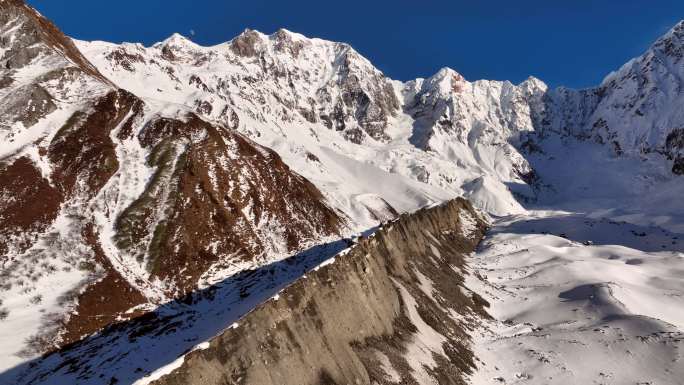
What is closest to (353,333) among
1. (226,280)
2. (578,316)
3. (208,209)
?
(226,280)

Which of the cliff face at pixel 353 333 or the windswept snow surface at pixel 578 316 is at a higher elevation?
the cliff face at pixel 353 333

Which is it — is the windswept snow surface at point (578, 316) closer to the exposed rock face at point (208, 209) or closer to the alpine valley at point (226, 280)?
the alpine valley at point (226, 280)

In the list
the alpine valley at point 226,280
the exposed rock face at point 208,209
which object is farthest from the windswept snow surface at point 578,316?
the exposed rock face at point 208,209

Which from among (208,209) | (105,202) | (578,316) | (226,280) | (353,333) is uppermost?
(105,202)

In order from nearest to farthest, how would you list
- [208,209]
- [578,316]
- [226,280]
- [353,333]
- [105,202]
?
[353,333] < [226,280] < [578,316] < [105,202] < [208,209]

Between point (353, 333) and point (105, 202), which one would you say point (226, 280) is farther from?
point (353, 333)

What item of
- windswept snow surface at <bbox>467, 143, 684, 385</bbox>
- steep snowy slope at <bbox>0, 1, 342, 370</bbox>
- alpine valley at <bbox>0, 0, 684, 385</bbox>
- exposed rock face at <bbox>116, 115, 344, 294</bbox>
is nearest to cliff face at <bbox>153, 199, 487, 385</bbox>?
alpine valley at <bbox>0, 0, 684, 385</bbox>

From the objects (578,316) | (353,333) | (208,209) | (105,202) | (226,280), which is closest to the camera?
(353,333)

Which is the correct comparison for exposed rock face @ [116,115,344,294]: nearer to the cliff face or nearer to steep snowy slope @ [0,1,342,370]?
steep snowy slope @ [0,1,342,370]

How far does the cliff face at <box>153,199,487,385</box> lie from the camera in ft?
76.4

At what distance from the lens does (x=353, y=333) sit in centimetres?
3228

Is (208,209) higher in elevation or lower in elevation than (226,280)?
higher

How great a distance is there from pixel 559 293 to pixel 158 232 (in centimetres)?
4395

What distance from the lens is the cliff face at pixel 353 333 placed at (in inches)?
917
